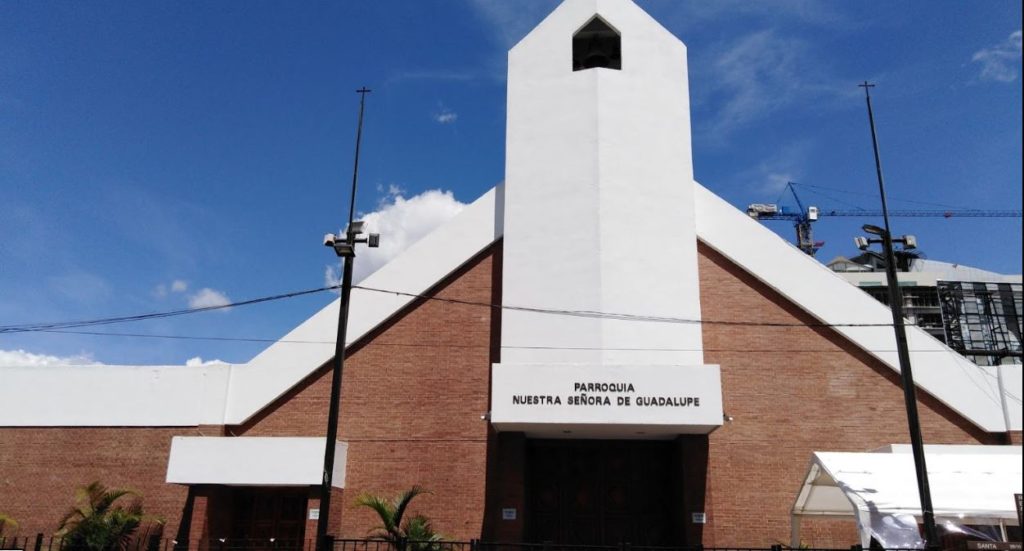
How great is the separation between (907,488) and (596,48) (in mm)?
16527

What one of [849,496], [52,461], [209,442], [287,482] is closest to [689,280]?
[849,496]

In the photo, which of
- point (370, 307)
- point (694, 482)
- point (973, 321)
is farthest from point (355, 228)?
point (973, 321)

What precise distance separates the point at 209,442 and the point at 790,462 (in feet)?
50.7

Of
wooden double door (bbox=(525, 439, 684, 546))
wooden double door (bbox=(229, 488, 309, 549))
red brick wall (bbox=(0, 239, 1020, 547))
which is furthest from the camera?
wooden double door (bbox=(525, 439, 684, 546))

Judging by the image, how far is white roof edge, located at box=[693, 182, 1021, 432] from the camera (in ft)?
68.5

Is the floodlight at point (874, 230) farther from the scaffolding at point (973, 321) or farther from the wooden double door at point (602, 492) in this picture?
the scaffolding at point (973, 321)

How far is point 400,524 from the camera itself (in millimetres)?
20953

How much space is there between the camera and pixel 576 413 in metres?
19.5

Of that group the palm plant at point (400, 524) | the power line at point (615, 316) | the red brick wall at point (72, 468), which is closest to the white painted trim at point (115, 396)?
the red brick wall at point (72, 468)

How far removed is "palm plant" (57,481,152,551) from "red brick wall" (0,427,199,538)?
430 millimetres

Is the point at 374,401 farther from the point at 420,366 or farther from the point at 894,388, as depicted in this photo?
the point at 894,388

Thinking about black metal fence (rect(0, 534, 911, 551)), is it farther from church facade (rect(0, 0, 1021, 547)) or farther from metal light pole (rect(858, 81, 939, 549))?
metal light pole (rect(858, 81, 939, 549))

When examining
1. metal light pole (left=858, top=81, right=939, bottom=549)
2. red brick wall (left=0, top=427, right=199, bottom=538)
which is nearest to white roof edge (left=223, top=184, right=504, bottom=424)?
red brick wall (left=0, top=427, right=199, bottom=538)

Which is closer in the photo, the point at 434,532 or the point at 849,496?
the point at 849,496
